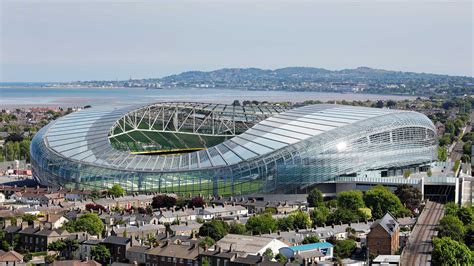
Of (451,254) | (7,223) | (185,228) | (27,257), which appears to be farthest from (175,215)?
(451,254)

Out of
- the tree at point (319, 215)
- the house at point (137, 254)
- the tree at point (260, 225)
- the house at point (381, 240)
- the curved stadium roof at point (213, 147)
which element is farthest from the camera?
the curved stadium roof at point (213, 147)

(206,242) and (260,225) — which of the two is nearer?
(206,242)

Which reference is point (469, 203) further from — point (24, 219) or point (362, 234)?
point (24, 219)

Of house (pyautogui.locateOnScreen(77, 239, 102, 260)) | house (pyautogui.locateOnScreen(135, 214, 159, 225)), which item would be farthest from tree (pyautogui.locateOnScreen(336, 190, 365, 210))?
house (pyautogui.locateOnScreen(77, 239, 102, 260))

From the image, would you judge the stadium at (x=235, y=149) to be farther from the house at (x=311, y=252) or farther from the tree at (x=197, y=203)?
the house at (x=311, y=252)

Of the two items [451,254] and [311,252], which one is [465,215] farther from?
[311,252]

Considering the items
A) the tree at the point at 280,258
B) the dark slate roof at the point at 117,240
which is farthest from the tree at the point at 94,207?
the tree at the point at 280,258
